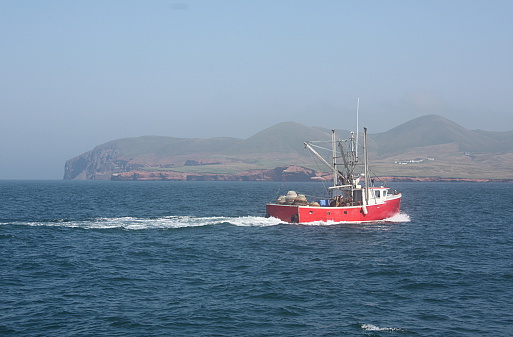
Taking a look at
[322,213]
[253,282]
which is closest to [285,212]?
[322,213]

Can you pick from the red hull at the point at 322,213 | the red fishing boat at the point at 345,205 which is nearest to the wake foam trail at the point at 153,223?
the red hull at the point at 322,213

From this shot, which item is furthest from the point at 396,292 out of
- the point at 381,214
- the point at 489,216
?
the point at 489,216

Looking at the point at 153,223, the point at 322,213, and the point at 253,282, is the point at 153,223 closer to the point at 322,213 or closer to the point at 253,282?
the point at 322,213

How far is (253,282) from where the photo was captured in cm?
3400

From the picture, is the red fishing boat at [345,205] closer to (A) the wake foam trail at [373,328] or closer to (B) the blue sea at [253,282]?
(B) the blue sea at [253,282]

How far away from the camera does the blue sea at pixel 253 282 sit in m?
25.5

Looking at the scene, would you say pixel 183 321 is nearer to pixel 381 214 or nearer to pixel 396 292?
pixel 396 292

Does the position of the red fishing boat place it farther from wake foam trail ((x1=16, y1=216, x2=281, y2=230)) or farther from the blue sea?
the blue sea

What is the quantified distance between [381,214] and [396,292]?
36989mm

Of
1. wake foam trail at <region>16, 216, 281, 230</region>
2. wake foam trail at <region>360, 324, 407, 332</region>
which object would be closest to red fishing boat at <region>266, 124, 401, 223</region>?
wake foam trail at <region>16, 216, 281, 230</region>

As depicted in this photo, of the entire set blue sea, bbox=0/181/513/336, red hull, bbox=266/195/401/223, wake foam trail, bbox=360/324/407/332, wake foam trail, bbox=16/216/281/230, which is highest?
red hull, bbox=266/195/401/223

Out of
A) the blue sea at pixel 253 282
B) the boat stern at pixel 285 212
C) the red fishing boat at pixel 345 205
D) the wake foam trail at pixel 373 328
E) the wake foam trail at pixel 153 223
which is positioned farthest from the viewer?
the boat stern at pixel 285 212

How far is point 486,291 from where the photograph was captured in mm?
31672

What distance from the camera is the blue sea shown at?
2548 centimetres
